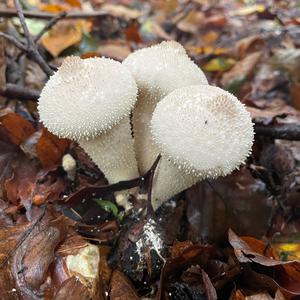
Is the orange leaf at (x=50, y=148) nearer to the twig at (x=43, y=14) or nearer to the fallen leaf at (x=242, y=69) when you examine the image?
the twig at (x=43, y=14)

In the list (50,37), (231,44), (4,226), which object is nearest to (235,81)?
(231,44)

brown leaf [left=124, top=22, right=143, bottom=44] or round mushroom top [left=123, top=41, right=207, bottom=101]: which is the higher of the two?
round mushroom top [left=123, top=41, right=207, bottom=101]

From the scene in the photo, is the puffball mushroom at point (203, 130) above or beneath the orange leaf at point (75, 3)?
above

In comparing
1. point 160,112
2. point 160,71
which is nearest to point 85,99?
point 160,112

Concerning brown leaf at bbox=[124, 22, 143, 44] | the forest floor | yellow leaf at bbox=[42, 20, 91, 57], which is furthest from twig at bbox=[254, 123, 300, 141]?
brown leaf at bbox=[124, 22, 143, 44]

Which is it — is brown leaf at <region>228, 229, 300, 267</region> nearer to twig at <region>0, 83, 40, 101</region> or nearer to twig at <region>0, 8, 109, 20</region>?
twig at <region>0, 83, 40, 101</region>

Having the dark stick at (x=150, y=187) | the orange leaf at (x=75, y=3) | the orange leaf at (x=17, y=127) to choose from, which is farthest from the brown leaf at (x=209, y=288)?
the orange leaf at (x=75, y=3)

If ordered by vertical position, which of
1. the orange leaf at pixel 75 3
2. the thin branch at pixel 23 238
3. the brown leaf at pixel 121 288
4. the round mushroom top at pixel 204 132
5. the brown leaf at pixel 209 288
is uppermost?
the round mushroom top at pixel 204 132
